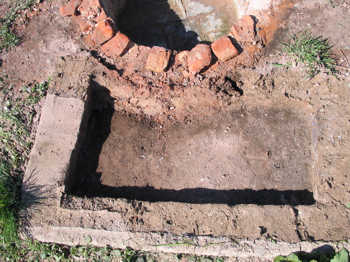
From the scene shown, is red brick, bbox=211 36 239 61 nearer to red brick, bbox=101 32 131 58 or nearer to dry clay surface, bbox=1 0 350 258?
dry clay surface, bbox=1 0 350 258

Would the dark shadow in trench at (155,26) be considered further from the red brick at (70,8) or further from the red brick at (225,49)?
the red brick at (225,49)

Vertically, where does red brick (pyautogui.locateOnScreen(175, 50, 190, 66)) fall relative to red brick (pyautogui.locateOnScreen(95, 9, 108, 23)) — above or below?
below

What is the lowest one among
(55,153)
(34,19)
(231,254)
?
(231,254)

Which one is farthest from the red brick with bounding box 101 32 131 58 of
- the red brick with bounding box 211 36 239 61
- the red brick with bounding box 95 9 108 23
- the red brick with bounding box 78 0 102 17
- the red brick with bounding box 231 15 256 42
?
the red brick with bounding box 231 15 256 42

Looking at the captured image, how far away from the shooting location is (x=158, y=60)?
9.79 feet

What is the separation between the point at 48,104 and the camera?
2938mm

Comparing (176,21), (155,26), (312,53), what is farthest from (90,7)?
(312,53)

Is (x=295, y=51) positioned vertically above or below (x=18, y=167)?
above

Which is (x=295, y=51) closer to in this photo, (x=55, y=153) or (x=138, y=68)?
(x=138, y=68)

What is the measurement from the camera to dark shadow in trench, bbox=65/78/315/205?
287 centimetres

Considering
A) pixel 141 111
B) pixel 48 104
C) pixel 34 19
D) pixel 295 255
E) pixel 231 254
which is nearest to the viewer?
pixel 295 255

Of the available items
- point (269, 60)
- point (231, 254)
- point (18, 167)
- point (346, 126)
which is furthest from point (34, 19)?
point (346, 126)

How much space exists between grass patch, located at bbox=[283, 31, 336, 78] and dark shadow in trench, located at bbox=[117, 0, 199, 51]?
1.32m

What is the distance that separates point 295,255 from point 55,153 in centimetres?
215
